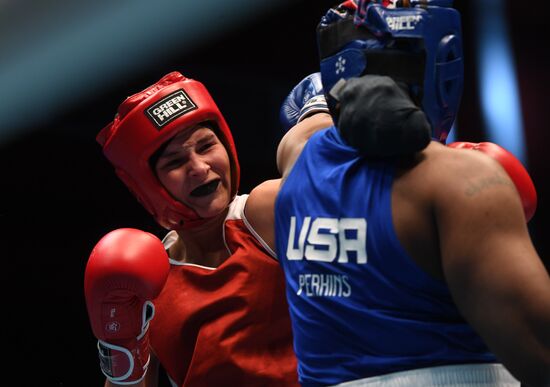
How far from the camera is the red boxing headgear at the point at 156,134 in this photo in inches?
74.5

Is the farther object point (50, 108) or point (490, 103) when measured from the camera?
point (490, 103)

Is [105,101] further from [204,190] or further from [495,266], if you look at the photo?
[495,266]

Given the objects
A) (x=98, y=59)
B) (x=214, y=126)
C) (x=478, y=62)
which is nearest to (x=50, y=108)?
(x=98, y=59)

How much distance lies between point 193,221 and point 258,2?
1497 mm

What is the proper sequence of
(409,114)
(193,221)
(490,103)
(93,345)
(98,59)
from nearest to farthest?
(409,114) → (193,221) → (93,345) → (98,59) → (490,103)

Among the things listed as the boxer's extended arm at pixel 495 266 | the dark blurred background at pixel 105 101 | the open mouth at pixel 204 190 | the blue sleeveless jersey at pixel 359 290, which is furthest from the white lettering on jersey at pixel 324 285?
the dark blurred background at pixel 105 101

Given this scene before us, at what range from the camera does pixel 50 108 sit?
2879 mm

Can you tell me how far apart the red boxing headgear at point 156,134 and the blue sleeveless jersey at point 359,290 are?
0.66m

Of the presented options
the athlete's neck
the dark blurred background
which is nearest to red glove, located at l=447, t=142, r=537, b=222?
the athlete's neck

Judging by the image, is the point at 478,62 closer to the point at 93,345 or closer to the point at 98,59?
the point at 98,59

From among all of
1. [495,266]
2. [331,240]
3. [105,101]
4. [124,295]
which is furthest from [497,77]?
[495,266]

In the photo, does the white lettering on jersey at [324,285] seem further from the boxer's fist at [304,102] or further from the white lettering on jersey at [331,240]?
the boxer's fist at [304,102]

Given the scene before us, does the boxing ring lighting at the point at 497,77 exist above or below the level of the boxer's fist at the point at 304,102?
below

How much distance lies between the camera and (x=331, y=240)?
4.02 ft
